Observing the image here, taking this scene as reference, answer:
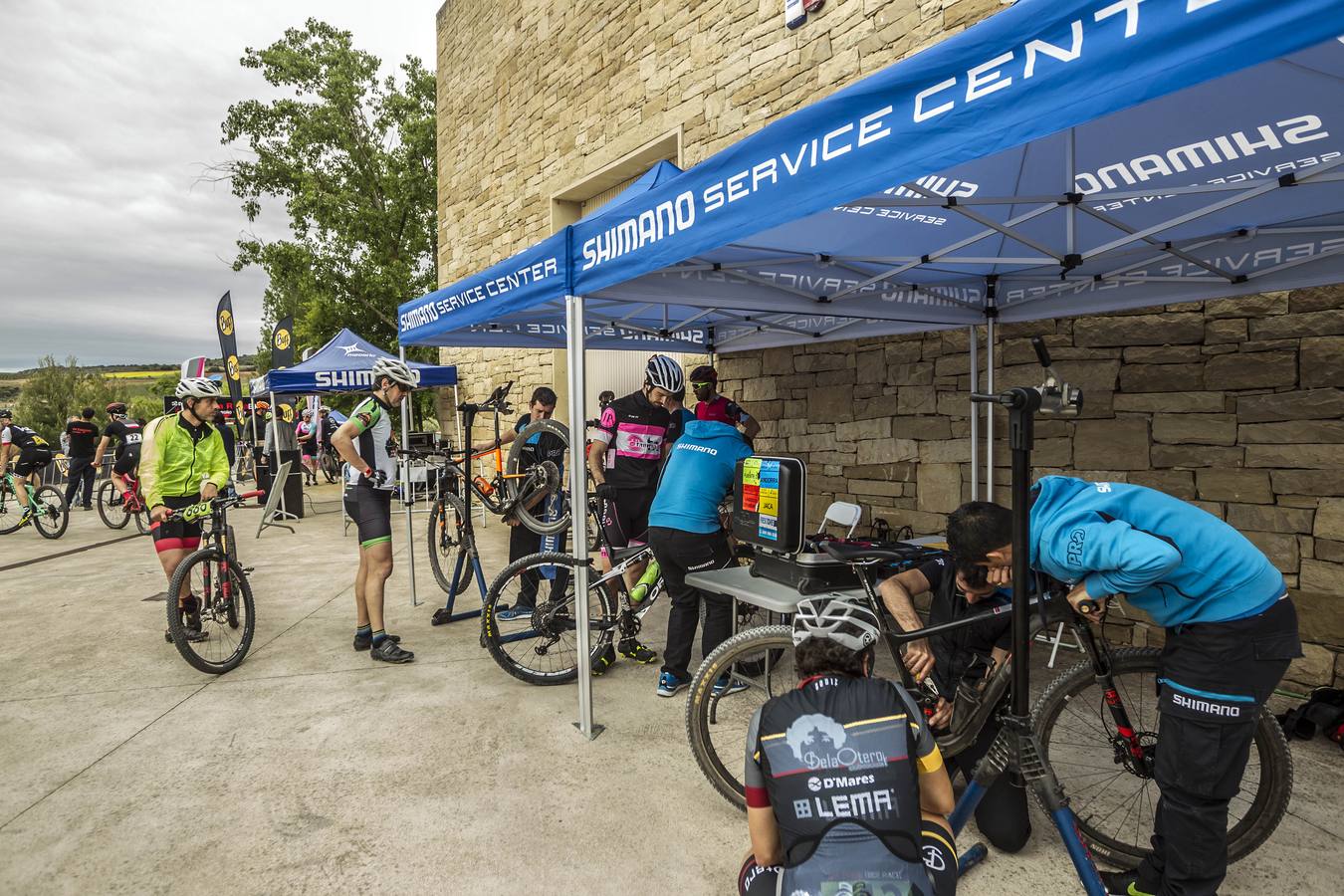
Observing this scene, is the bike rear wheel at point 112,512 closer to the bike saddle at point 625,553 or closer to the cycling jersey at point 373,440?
the cycling jersey at point 373,440

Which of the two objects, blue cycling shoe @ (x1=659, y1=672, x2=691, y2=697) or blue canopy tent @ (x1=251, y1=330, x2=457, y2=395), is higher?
blue canopy tent @ (x1=251, y1=330, x2=457, y2=395)

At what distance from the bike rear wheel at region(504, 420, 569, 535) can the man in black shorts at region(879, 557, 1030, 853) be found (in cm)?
289

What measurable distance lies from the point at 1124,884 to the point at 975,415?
3130 mm

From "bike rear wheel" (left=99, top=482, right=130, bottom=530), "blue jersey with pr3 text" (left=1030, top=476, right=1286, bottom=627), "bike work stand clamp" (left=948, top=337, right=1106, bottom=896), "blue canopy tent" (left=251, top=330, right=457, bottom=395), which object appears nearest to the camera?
"bike work stand clamp" (left=948, top=337, right=1106, bottom=896)

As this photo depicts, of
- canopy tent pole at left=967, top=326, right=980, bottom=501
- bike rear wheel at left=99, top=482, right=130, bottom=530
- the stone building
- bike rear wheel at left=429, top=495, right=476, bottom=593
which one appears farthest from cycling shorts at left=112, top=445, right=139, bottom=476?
canopy tent pole at left=967, top=326, right=980, bottom=501

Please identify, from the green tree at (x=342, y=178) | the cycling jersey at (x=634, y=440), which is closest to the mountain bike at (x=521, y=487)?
the cycling jersey at (x=634, y=440)

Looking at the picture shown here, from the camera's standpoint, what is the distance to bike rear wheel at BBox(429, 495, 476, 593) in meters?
5.47

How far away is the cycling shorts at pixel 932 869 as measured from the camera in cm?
165

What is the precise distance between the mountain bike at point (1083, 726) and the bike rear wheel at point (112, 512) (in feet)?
38.0

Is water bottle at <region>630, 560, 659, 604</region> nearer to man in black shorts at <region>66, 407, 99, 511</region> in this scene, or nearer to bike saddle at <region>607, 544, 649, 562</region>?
bike saddle at <region>607, 544, 649, 562</region>

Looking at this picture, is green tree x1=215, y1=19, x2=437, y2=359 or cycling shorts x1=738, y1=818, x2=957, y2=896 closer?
cycling shorts x1=738, y1=818, x2=957, y2=896

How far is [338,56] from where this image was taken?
2147cm

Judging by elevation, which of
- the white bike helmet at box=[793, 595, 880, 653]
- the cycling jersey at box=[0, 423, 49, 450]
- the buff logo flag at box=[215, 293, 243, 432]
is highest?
the buff logo flag at box=[215, 293, 243, 432]

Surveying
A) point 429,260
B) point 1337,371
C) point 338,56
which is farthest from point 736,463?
point 338,56
